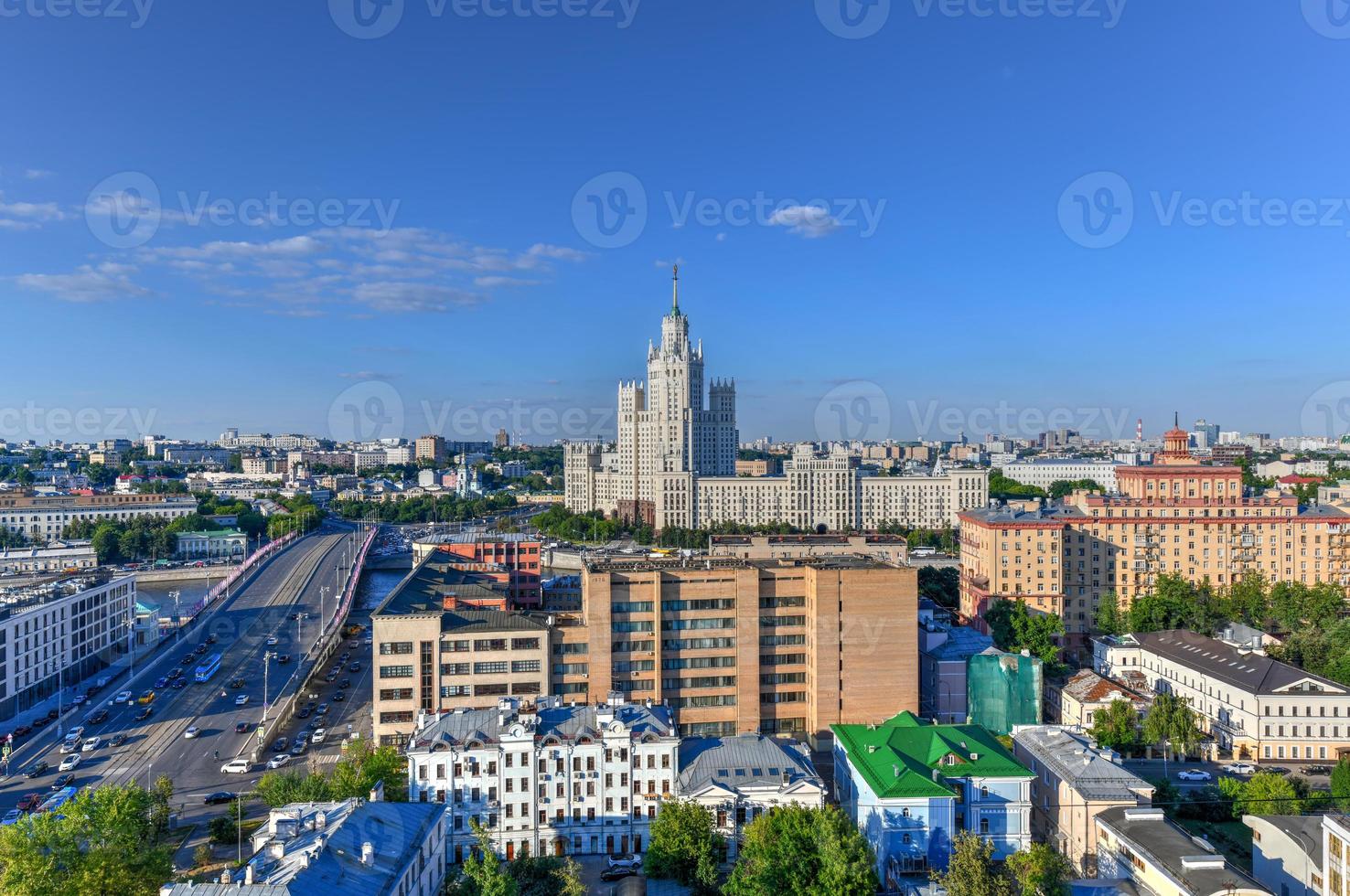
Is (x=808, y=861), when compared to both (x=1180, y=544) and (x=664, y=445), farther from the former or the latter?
(x=664, y=445)

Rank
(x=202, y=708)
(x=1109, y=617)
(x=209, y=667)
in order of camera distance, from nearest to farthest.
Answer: (x=202, y=708) → (x=209, y=667) → (x=1109, y=617)

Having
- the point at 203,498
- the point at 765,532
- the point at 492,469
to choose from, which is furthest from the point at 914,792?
the point at 492,469

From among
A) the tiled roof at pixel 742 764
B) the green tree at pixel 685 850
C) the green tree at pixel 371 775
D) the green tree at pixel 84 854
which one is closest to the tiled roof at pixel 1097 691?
the tiled roof at pixel 742 764

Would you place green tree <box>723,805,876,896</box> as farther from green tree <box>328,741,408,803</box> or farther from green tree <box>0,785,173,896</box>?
green tree <box>0,785,173,896</box>

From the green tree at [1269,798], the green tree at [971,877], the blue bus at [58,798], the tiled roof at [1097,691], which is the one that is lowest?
the blue bus at [58,798]

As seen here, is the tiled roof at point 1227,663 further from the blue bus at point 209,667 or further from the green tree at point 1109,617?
the blue bus at point 209,667

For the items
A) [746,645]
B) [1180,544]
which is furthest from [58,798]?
[1180,544]
